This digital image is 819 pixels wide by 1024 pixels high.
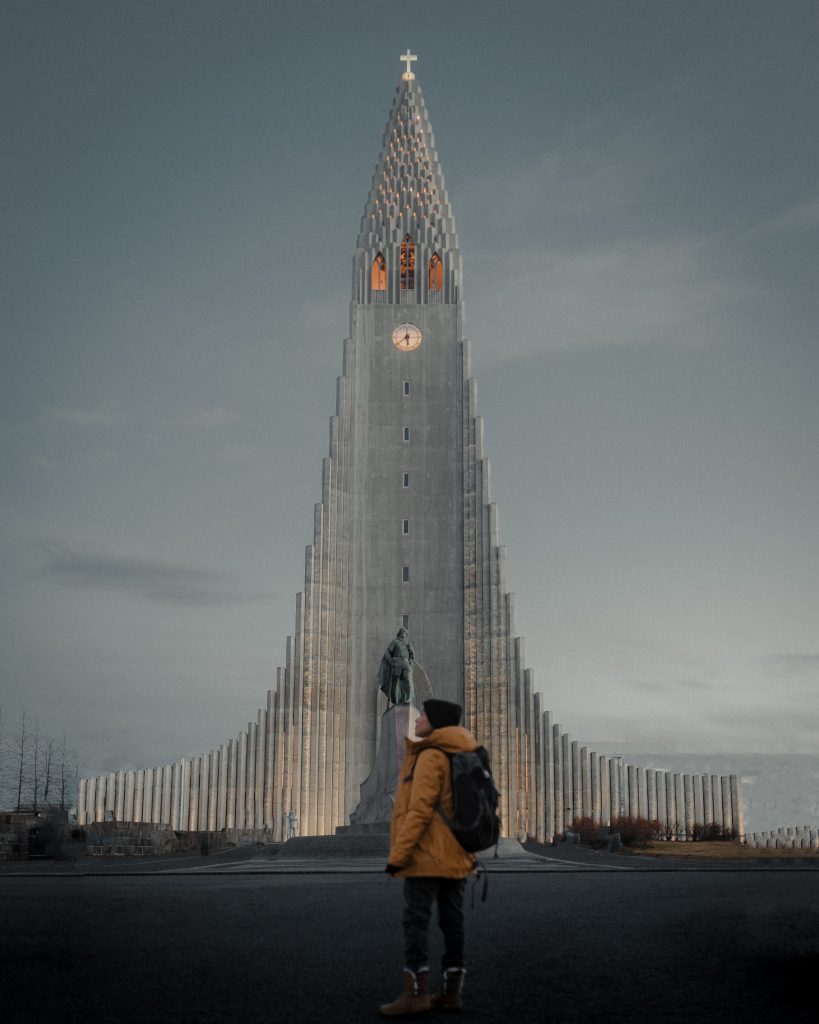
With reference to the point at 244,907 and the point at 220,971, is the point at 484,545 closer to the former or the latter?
the point at 244,907

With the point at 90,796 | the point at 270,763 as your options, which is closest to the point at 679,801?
the point at 270,763

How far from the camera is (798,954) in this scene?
720 centimetres

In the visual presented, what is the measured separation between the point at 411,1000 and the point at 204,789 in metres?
42.2

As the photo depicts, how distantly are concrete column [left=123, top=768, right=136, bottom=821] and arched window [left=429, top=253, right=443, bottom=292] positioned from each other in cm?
2382

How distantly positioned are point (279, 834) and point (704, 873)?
2857 centimetres

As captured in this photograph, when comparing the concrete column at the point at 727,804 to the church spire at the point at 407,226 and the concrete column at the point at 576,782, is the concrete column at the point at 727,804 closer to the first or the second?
the concrete column at the point at 576,782

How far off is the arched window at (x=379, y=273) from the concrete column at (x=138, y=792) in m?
22.5

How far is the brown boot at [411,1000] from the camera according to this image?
493 centimetres

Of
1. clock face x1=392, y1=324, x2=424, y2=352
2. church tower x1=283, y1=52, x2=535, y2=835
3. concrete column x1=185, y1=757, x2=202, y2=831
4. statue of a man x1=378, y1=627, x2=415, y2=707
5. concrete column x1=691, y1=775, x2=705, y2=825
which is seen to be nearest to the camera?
statue of a man x1=378, y1=627, x2=415, y2=707

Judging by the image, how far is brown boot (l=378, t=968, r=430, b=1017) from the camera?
493 cm

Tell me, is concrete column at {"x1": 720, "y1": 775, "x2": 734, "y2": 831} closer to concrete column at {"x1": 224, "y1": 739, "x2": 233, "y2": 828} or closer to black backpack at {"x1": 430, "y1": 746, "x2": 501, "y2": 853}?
concrete column at {"x1": 224, "y1": 739, "x2": 233, "y2": 828}

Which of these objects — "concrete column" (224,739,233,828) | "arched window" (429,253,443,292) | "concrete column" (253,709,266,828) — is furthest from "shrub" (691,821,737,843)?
"arched window" (429,253,443,292)

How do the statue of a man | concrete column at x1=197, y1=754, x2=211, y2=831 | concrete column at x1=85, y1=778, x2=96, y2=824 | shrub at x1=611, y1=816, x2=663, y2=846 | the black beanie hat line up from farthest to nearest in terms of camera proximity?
1. concrete column at x1=85, y1=778, x2=96, y2=824
2. concrete column at x1=197, y1=754, x2=211, y2=831
3. shrub at x1=611, y1=816, x2=663, y2=846
4. the statue of a man
5. the black beanie hat

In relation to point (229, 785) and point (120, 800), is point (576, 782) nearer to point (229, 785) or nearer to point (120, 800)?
point (229, 785)
